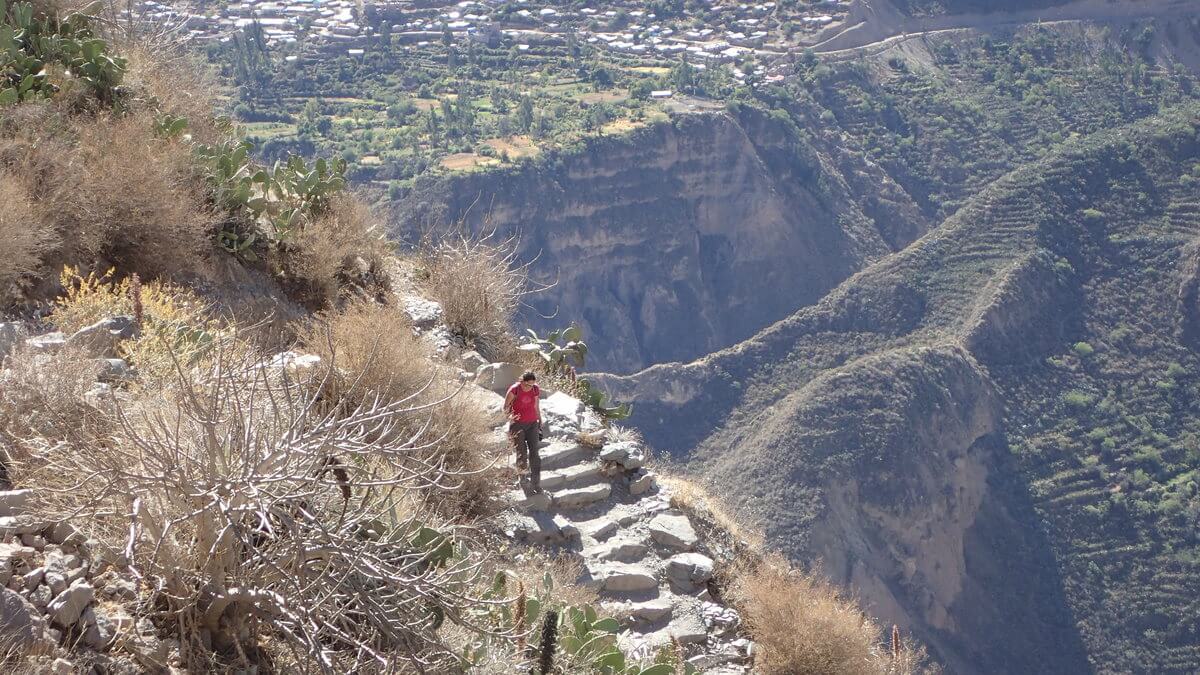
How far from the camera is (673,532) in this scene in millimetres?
11719

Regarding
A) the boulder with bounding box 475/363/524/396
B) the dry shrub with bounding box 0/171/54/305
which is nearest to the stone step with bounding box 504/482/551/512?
the boulder with bounding box 475/363/524/396

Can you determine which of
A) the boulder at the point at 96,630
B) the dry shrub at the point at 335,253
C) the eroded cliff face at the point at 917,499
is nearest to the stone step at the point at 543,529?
the dry shrub at the point at 335,253

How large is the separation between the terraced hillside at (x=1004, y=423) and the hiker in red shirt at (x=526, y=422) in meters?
27.3

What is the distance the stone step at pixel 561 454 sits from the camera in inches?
479

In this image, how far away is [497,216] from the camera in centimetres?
6162

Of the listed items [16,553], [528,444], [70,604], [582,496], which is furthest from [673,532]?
[16,553]

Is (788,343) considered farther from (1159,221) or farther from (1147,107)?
(1147,107)

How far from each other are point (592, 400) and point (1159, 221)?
48.3 metres

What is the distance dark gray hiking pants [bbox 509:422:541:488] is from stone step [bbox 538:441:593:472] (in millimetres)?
467

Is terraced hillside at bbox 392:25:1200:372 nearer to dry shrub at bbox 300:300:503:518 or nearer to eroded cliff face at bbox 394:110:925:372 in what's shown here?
eroded cliff face at bbox 394:110:925:372

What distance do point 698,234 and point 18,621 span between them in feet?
232

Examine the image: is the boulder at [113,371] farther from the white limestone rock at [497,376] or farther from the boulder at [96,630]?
the white limestone rock at [497,376]

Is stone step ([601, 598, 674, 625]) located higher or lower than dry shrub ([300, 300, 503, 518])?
lower

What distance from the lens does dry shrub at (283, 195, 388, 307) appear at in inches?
538
